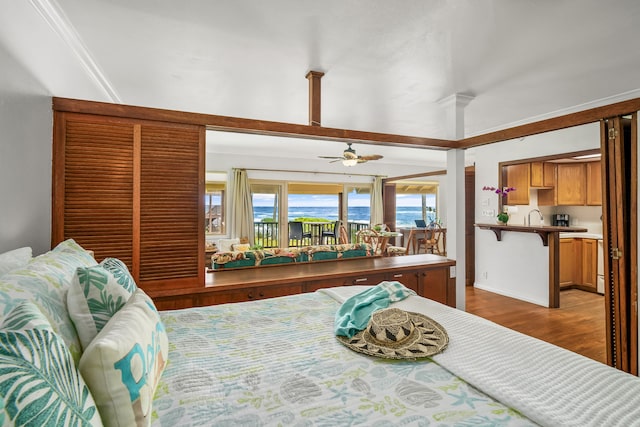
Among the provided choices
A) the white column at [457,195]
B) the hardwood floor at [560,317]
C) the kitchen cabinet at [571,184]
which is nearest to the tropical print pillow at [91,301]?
the white column at [457,195]

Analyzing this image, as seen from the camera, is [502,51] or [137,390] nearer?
[137,390]

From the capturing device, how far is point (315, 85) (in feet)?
9.20

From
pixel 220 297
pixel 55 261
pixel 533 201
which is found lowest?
pixel 220 297

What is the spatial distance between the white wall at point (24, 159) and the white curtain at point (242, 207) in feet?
16.1

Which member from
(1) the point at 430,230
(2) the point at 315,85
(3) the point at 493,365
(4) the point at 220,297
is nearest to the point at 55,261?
(4) the point at 220,297

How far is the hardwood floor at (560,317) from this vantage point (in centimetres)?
313

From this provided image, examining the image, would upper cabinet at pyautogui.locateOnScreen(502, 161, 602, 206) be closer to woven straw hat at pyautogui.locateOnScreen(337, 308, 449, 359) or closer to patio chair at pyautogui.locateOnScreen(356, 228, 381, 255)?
patio chair at pyautogui.locateOnScreen(356, 228, 381, 255)

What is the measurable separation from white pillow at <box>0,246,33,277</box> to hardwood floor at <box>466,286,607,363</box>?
4.11m

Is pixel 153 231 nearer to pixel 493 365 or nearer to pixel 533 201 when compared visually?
pixel 493 365

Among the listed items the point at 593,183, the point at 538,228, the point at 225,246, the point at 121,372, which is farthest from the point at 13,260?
the point at 593,183

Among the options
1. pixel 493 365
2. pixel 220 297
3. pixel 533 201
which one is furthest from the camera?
pixel 533 201

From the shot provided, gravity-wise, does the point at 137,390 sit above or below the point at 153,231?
below

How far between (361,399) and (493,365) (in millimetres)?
529

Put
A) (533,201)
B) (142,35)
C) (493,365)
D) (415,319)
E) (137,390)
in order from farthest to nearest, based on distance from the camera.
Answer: (533,201) → (142,35) → (415,319) → (493,365) → (137,390)
